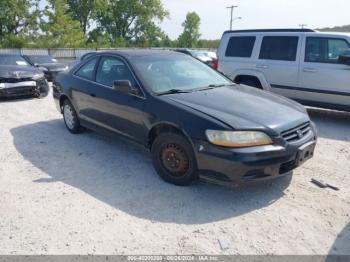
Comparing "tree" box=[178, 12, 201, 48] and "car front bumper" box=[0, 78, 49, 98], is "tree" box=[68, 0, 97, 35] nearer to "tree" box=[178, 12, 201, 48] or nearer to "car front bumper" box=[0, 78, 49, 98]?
"tree" box=[178, 12, 201, 48]

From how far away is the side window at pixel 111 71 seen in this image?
15.1 ft

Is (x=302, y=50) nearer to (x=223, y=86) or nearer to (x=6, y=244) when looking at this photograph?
(x=223, y=86)

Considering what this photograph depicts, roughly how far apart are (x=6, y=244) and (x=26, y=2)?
43.2 meters

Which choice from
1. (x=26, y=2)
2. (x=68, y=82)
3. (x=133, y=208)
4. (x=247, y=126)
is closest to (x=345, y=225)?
(x=247, y=126)

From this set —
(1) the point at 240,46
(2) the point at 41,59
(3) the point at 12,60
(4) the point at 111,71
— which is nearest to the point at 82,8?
(2) the point at 41,59

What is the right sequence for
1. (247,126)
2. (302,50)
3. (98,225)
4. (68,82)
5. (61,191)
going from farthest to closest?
(302,50), (68,82), (61,191), (247,126), (98,225)

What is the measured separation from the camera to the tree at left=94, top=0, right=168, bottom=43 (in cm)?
5603

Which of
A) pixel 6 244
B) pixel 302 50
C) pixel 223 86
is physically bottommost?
pixel 6 244

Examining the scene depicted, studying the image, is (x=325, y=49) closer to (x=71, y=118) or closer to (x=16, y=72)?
(x=71, y=118)

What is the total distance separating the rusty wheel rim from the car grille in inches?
43.1

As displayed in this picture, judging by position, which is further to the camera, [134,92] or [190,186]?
[134,92]

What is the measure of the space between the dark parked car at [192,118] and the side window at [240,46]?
312 cm

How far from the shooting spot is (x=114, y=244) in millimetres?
2924

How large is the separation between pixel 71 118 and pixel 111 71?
5.03ft
